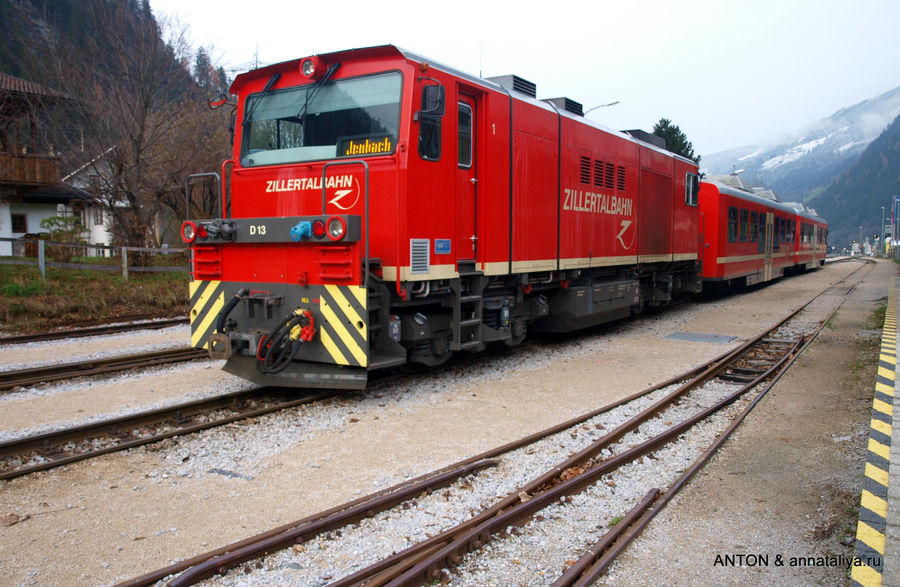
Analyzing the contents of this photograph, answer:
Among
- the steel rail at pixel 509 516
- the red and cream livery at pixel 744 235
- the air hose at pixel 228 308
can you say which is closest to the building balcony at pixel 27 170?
the air hose at pixel 228 308

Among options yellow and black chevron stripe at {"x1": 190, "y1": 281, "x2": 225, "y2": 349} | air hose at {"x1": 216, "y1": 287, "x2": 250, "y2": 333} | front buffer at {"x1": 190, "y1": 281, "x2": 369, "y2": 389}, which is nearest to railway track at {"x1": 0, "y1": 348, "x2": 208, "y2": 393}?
yellow and black chevron stripe at {"x1": 190, "y1": 281, "x2": 225, "y2": 349}

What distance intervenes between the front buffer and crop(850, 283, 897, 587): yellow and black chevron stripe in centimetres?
416

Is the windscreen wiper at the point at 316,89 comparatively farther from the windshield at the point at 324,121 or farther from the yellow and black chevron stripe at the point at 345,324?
the yellow and black chevron stripe at the point at 345,324

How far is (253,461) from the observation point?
4988mm

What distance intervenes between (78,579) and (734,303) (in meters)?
17.7

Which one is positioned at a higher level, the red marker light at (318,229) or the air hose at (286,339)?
the red marker light at (318,229)

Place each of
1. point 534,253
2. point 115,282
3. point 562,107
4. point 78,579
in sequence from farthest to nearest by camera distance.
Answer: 1. point 115,282
2. point 562,107
3. point 534,253
4. point 78,579

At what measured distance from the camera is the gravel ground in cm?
360

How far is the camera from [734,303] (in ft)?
58.2

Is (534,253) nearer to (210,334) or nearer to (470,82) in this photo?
(470,82)

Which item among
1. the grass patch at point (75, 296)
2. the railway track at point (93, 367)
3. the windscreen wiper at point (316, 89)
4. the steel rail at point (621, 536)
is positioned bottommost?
the steel rail at point (621, 536)

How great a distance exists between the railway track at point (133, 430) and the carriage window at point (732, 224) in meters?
15.2

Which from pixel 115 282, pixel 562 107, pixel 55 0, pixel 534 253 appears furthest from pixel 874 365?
pixel 55 0

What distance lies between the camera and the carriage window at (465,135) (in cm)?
738
